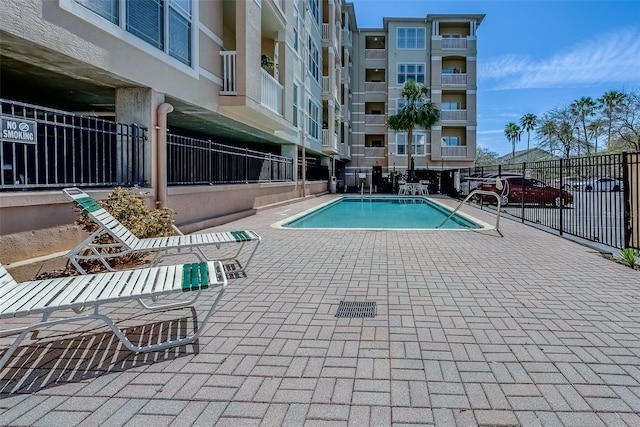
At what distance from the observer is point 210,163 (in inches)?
440

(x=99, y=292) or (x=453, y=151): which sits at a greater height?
(x=453, y=151)

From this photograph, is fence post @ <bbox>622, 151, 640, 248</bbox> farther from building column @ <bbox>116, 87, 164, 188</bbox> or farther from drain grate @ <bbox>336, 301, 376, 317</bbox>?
building column @ <bbox>116, 87, 164, 188</bbox>

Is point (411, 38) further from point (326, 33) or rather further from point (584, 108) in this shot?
point (584, 108)

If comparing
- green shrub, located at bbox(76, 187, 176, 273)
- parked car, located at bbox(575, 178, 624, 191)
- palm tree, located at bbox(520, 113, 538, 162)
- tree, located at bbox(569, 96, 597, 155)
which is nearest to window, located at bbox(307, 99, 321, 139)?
parked car, located at bbox(575, 178, 624, 191)

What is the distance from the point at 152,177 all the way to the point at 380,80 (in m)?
35.5

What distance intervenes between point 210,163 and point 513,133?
282 feet

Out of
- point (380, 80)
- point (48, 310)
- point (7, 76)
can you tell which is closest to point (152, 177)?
point (7, 76)

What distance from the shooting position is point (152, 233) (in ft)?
21.0

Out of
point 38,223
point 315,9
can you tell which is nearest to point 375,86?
point 315,9

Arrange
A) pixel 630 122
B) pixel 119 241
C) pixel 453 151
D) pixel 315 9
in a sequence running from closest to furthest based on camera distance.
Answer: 1. pixel 119 241
2. pixel 315 9
3. pixel 453 151
4. pixel 630 122

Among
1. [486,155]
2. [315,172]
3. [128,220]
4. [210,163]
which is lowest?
[128,220]

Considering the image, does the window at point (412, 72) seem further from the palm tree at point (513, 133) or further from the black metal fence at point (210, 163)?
the palm tree at point (513, 133)

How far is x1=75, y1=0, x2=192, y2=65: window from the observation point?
6848 mm

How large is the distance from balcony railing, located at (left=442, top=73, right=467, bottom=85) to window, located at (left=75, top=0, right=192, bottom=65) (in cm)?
3120
